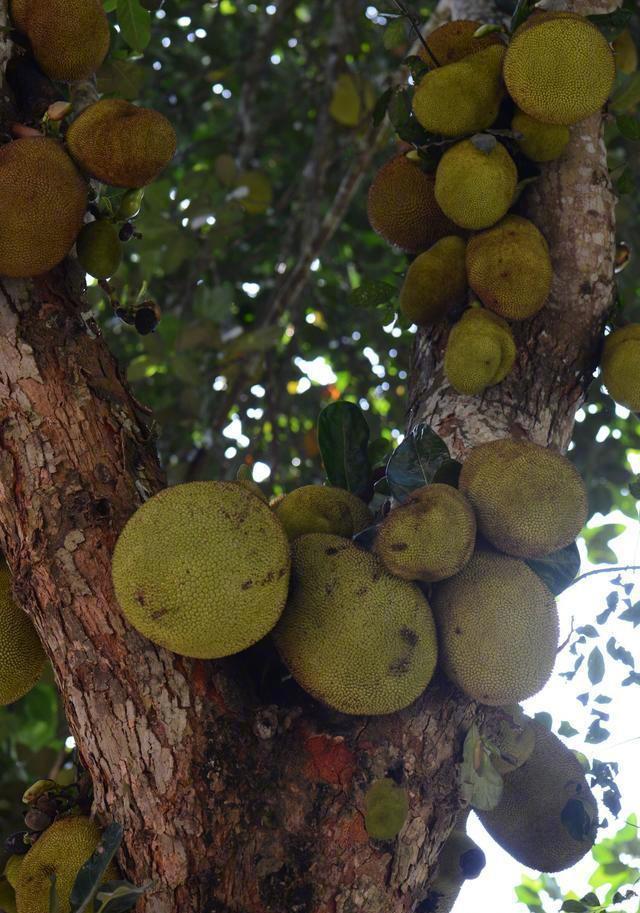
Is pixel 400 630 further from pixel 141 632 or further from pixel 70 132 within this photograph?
pixel 70 132

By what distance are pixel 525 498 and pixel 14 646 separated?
2.21 ft

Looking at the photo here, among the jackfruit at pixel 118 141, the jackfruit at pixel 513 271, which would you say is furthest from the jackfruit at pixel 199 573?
the jackfruit at pixel 513 271

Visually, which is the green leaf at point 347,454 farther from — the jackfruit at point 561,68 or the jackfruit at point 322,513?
the jackfruit at point 561,68

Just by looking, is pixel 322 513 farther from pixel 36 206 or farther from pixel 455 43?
pixel 455 43

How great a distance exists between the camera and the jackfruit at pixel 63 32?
1462 millimetres

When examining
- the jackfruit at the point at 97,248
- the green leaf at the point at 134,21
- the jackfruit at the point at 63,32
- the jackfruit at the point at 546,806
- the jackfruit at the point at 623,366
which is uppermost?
the jackfruit at the point at 63,32

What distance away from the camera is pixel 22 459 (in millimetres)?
1145

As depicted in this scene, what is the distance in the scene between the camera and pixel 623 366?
1518 millimetres

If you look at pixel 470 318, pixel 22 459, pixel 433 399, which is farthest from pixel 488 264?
pixel 22 459

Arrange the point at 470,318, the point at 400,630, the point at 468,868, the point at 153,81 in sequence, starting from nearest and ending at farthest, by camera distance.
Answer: the point at 400,630 → the point at 468,868 → the point at 470,318 → the point at 153,81

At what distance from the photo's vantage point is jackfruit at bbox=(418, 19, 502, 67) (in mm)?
1748

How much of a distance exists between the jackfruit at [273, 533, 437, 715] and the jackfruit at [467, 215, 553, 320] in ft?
1.72

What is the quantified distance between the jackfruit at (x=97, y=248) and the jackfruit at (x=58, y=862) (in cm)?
73

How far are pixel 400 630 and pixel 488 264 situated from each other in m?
Answer: 0.64
